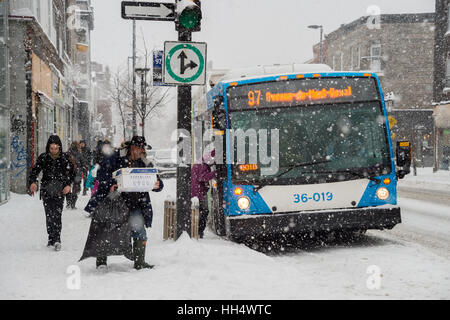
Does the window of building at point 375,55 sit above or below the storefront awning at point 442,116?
above

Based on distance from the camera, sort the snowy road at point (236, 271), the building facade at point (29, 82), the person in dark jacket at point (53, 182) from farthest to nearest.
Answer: the building facade at point (29, 82)
the person in dark jacket at point (53, 182)
the snowy road at point (236, 271)

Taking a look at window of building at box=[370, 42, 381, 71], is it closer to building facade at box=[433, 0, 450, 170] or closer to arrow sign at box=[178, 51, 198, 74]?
building facade at box=[433, 0, 450, 170]

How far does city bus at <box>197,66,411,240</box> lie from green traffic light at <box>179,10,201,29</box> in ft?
4.33

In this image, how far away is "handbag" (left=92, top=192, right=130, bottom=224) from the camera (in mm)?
6750

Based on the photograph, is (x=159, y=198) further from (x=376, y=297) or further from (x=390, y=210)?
(x=376, y=297)

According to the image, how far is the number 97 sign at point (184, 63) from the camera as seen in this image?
803 cm

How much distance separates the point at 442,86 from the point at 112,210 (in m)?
31.5

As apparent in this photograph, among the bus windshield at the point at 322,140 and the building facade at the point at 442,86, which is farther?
the building facade at the point at 442,86

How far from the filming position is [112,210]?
677cm

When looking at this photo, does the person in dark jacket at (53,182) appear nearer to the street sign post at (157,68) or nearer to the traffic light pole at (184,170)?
the traffic light pole at (184,170)

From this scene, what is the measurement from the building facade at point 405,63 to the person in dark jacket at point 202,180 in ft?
124

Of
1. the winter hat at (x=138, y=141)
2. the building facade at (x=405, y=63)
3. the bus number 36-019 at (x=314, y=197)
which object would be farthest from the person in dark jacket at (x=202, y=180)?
the building facade at (x=405, y=63)

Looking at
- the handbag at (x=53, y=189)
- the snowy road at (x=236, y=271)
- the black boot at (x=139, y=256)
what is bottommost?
the snowy road at (x=236, y=271)

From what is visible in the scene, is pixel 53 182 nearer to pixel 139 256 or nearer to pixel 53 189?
pixel 53 189
